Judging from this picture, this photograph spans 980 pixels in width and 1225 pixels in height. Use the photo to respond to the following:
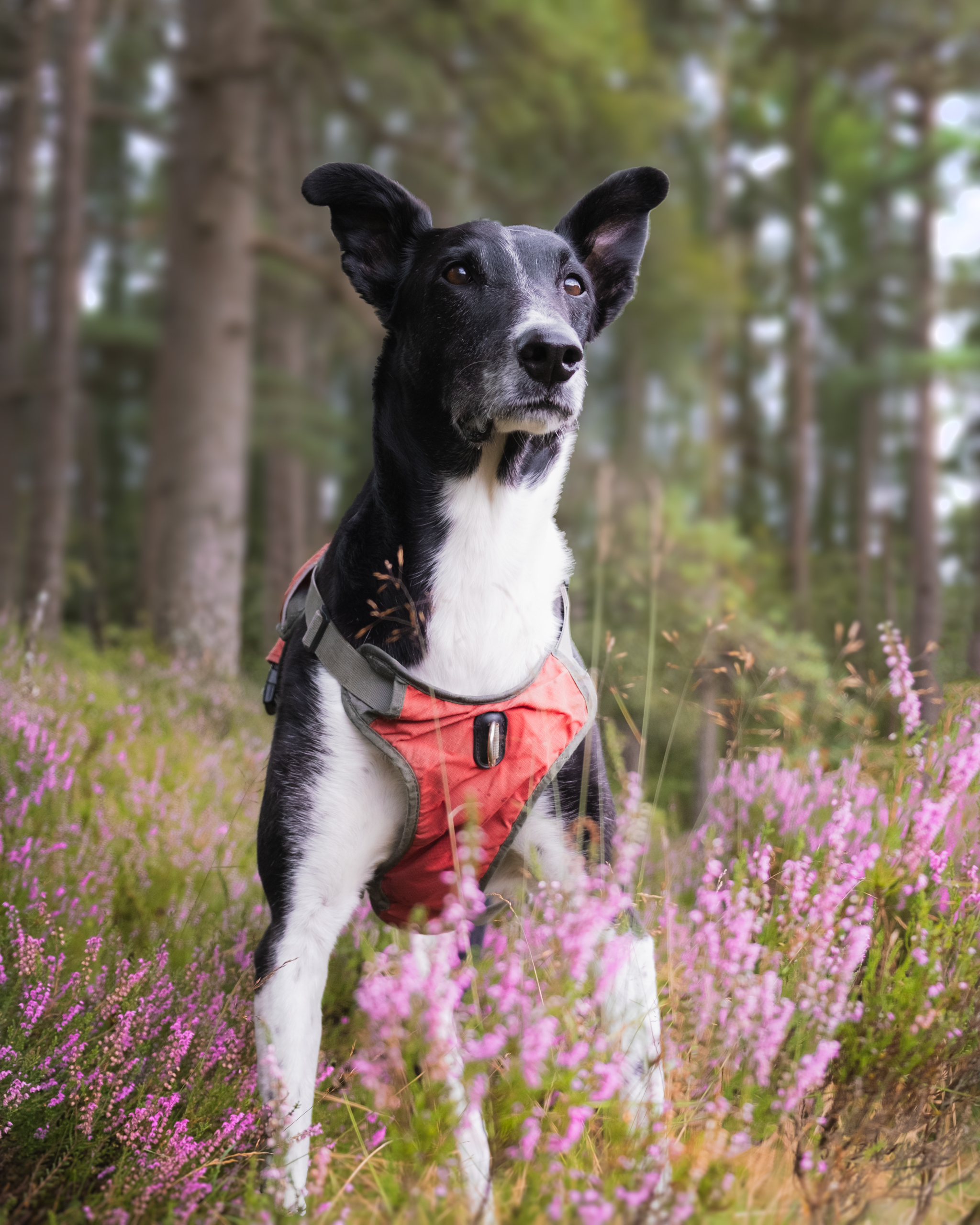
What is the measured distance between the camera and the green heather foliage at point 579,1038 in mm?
1699

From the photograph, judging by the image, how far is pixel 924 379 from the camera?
15297 millimetres

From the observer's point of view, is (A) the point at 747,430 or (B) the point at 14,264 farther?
(A) the point at 747,430

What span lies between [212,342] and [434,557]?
699 centimetres

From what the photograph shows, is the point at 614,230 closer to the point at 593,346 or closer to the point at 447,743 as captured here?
the point at 447,743

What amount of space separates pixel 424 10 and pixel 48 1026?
9073 millimetres

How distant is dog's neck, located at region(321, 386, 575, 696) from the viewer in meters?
2.48

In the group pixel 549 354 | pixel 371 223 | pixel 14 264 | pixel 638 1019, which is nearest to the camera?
pixel 638 1019

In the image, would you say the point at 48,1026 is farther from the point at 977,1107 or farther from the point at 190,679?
the point at 190,679

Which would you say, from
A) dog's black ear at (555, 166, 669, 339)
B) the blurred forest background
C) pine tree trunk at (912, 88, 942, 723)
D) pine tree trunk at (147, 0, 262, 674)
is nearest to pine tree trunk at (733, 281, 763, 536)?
the blurred forest background

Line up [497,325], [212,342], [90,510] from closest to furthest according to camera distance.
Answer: [497,325], [212,342], [90,510]

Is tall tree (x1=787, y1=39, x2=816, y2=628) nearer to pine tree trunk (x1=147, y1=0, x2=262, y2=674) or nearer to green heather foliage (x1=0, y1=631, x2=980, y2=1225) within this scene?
pine tree trunk (x1=147, y1=0, x2=262, y2=674)

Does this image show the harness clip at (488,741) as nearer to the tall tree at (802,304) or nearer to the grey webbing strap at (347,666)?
the grey webbing strap at (347,666)

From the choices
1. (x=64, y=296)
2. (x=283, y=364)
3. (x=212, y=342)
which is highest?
(x=64, y=296)

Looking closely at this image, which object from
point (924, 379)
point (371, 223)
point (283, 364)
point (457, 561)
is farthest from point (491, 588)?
point (924, 379)
